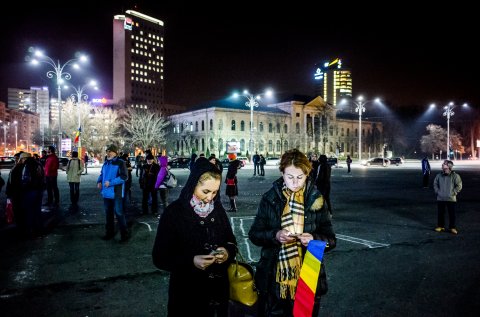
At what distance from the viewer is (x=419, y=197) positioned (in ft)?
55.4

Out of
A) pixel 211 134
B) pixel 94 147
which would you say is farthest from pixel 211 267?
pixel 211 134

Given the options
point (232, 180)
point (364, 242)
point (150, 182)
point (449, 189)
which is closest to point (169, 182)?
point (150, 182)

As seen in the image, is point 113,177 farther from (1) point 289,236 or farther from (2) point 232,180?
(1) point 289,236

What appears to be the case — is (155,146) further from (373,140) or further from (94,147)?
(373,140)

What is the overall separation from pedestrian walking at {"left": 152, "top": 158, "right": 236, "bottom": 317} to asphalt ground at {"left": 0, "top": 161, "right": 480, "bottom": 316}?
0.41ft

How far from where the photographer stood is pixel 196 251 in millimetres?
2740

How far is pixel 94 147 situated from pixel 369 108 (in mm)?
86385

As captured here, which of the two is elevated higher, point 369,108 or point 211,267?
point 369,108

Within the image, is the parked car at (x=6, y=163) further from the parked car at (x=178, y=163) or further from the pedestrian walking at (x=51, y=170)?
the pedestrian walking at (x=51, y=170)

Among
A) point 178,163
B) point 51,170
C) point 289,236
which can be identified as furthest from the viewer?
point 178,163

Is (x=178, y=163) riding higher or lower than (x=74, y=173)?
lower

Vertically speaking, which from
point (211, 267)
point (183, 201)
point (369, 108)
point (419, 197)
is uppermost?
point (369, 108)

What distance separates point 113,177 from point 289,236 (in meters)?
6.16

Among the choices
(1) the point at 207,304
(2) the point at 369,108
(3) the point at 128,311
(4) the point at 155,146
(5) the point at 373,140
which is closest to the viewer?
(1) the point at 207,304
